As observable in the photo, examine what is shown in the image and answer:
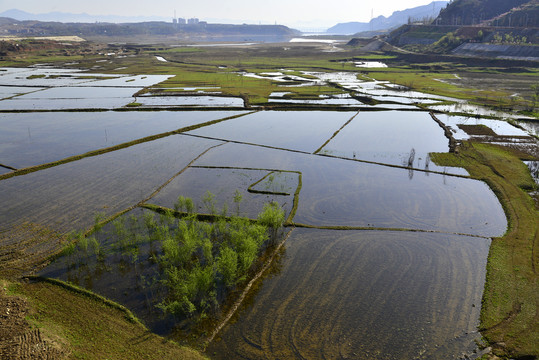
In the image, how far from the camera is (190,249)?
1783 cm

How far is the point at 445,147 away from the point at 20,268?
36.9 meters

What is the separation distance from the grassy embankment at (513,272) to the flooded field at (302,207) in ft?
1.93

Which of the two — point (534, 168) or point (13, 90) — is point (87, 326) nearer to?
point (534, 168)

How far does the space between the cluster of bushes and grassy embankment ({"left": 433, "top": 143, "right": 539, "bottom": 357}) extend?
35.6 feet

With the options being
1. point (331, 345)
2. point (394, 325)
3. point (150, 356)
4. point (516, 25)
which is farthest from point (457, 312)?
point (516, 25)

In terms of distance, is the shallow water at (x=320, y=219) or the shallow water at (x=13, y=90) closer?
the shallow water at (x=320, y=219)

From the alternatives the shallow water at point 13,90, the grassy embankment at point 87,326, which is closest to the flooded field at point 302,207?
the grassy embankment at point 87,326

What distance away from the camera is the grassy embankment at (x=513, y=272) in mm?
13883

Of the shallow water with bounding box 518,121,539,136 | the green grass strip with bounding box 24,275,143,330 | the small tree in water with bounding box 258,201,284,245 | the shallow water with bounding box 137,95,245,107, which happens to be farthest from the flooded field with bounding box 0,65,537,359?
the shallow water with bounding box 137,95,245,107

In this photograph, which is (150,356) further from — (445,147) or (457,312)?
(445,147)

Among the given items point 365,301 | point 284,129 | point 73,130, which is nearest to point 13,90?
point 73,130

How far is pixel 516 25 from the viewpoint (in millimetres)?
134750

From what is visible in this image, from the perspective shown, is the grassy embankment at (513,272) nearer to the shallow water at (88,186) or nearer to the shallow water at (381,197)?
the shallow water at (381,197)

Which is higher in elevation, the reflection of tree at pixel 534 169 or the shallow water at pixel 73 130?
the shallow water at pixel 73 130
